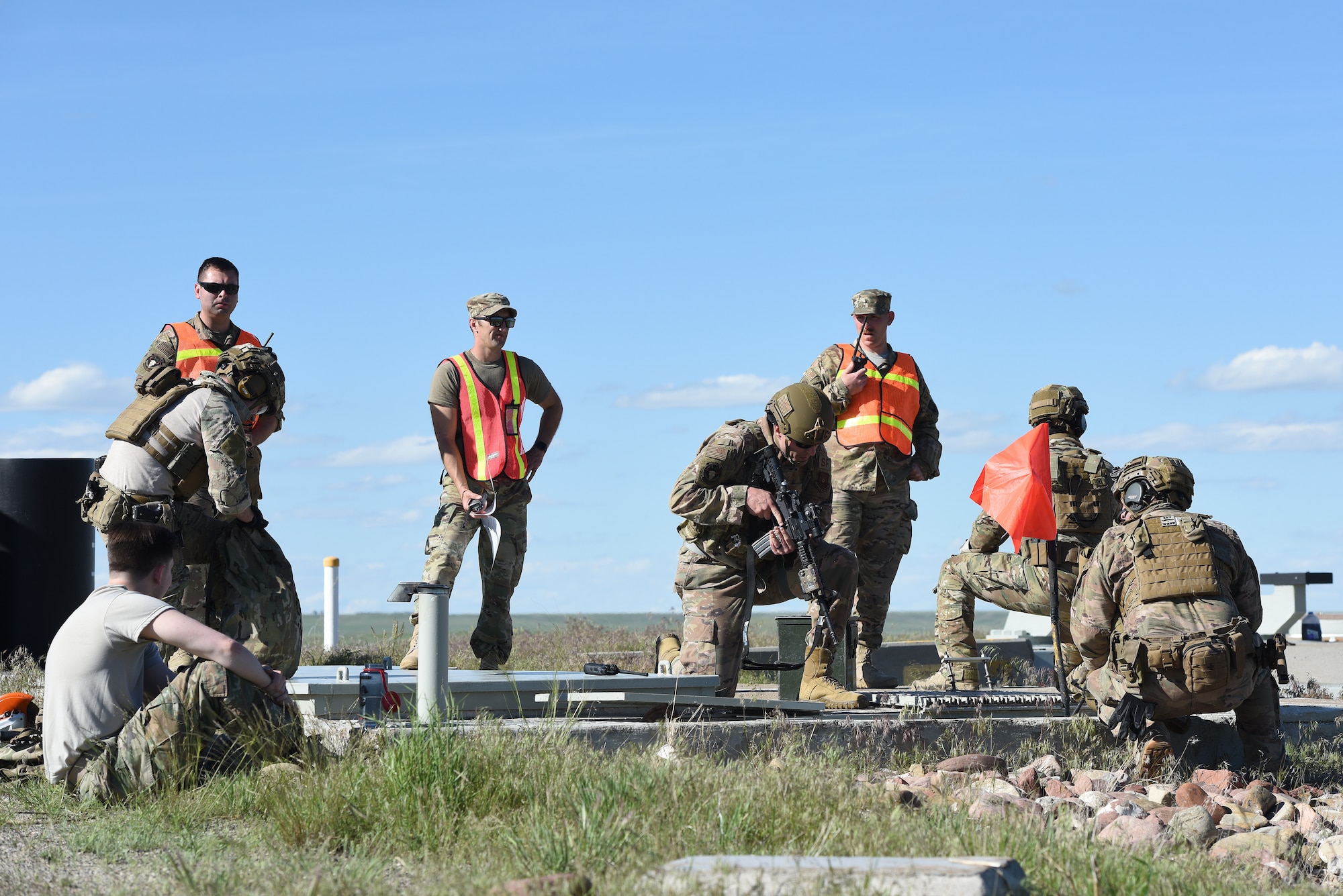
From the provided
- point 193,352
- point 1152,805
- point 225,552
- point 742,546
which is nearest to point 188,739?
point 225,552

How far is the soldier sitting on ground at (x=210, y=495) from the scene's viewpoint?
7.35 meters

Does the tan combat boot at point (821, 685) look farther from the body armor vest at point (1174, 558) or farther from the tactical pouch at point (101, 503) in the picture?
the tactical pouch at point (101, 503)

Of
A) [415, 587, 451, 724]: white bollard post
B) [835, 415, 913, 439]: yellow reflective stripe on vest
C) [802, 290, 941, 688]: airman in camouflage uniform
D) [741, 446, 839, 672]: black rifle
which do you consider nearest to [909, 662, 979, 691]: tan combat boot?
[802, 290, 941, 688]: airman in camouflage uniform

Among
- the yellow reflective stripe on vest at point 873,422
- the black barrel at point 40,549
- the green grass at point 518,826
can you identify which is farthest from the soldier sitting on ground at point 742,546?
the black barrel at point 40,549

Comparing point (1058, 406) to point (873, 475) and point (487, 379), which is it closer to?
point (873, 475)

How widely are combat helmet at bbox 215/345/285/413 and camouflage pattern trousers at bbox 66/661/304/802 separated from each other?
2.35 m

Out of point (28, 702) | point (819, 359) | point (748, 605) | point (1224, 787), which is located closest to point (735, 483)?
point (748, 605)

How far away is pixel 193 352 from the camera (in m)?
8.95

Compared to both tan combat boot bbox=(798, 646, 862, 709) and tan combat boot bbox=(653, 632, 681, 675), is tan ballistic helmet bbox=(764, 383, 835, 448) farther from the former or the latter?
tan combat boot bbox=(653, 632, 681, 675)

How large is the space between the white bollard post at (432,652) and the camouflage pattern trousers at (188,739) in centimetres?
70

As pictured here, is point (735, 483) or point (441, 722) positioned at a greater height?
point (735, 483)

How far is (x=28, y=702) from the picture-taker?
7125mm

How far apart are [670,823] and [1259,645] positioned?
4.57 meters

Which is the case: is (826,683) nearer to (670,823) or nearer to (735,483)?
(735,483)
